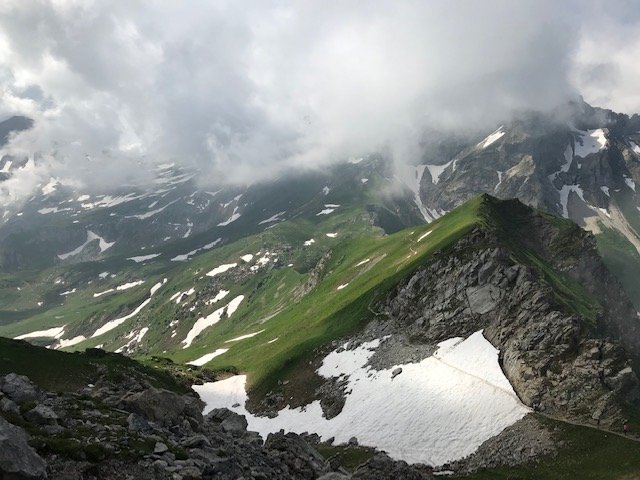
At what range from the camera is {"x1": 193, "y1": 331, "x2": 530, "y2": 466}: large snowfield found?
48750 millimetres

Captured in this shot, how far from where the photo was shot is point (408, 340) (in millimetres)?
75562

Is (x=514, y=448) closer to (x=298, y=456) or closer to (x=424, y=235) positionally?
(x=298, y=456)

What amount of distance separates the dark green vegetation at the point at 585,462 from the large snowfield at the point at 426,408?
653 centimetres

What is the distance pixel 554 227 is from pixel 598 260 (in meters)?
12.1

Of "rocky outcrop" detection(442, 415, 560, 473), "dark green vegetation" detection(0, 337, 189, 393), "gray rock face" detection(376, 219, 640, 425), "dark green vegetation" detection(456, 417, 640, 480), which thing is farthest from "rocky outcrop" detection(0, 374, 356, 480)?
"gray rock face" detection(376, 219, 640, 425)

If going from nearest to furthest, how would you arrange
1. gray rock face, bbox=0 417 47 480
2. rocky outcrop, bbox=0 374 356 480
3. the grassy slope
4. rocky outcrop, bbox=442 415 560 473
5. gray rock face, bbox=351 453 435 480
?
gray rock face, bbox=0 417 47 480, rocky outcrop, bbox=0 374 356 480, gray rock face, bbox=351 453 435 480, rocky outcrop, bbox=442 415 560 473, the grassy slope

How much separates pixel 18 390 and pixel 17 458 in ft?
45.0

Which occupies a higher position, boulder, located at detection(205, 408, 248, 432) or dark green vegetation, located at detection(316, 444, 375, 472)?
boulder, located at detection(205, 408, 248, 432)

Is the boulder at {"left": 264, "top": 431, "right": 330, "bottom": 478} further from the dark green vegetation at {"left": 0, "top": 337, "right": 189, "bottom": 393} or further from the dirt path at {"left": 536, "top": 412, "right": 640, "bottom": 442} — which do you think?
the dark green vegetation at {"left": 0, "top": 337, "right": 189, "bottom": 393}

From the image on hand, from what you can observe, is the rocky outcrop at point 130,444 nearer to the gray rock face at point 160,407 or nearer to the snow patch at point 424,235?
the gray rock face at point 160,407

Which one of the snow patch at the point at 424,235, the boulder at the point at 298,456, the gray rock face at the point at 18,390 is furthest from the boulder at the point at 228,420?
the snow patch at the point at 424,235

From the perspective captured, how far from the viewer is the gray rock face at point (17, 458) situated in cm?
1792

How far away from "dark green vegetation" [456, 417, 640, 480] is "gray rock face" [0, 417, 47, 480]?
32.1 meters

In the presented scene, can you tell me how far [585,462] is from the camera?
3878 centimetres
